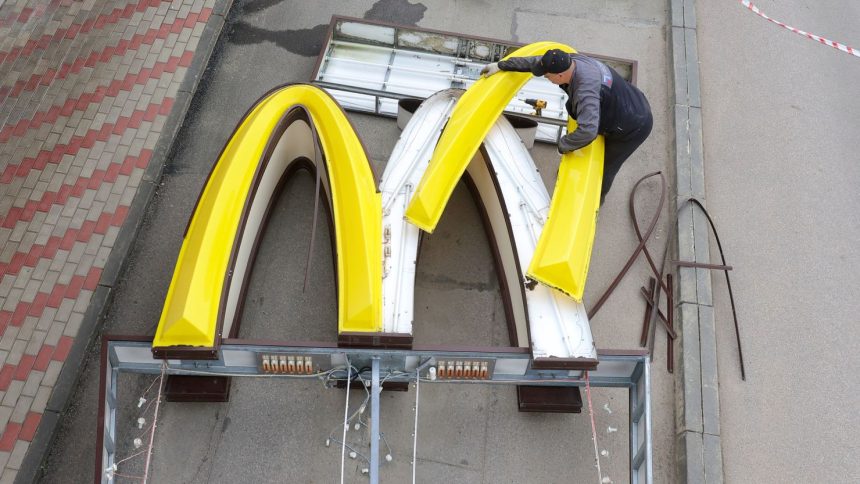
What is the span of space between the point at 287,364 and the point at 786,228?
4.87 metres

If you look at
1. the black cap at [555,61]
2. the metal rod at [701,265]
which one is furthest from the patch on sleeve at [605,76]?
the metal rod at [701,265]

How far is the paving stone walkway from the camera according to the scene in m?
5.12

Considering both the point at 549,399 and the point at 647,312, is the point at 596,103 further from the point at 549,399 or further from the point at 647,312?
the point at 549,399

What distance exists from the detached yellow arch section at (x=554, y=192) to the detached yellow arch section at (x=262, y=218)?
453 millimetres

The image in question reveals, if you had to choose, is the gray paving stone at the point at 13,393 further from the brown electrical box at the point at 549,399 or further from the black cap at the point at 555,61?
the black cap at the point at 555,61

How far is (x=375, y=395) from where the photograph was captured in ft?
13.3

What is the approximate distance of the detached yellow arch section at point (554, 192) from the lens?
454 cm

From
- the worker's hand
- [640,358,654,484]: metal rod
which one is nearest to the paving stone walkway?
the worker's hand

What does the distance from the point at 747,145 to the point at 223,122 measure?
540 centimetres

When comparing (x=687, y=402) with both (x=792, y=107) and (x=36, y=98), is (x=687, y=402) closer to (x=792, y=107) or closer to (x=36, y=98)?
(x=792, y=107)

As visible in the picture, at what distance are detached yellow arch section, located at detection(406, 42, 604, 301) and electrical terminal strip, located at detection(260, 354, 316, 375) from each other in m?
1.31

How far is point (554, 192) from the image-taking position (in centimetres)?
493

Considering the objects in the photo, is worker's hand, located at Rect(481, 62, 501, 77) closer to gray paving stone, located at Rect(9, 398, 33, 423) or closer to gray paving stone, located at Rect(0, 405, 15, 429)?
gray paving stone, located at Rect(9, 398, 33, 423)

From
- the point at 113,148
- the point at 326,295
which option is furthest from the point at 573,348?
the point at 113,148
